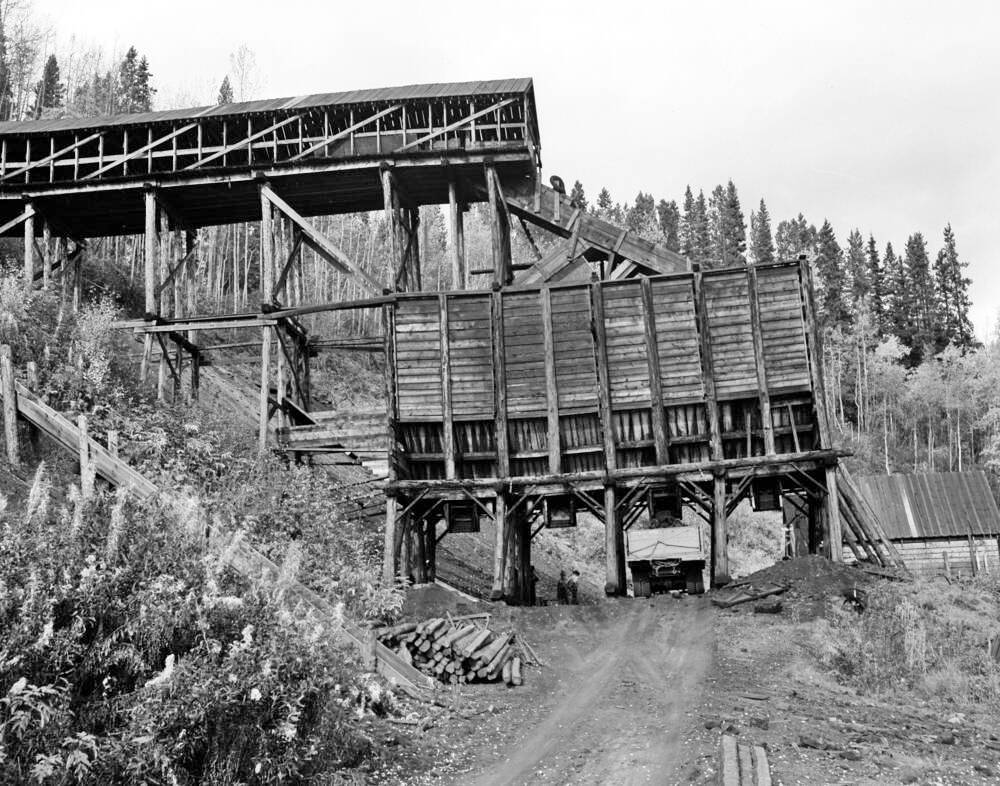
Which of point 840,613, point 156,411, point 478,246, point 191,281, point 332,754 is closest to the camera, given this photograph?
point 332,754

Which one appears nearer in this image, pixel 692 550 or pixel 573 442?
pixel 573 442

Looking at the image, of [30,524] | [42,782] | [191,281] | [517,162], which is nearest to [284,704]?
[42,782]

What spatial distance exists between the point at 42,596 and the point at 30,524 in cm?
118

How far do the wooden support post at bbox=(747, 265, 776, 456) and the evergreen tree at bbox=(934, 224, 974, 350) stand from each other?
64.1 m

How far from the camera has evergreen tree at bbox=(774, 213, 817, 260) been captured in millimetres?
92812

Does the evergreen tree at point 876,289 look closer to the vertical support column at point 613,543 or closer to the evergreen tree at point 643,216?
the evergreen tree at point 643,216

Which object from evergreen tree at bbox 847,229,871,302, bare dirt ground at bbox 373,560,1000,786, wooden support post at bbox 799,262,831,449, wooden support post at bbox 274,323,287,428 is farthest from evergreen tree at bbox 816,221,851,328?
bare dirt ground at bbox 373,560,1000,786

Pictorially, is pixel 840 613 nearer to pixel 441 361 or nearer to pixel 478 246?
pixel 441 361

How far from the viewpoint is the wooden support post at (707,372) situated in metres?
21.2

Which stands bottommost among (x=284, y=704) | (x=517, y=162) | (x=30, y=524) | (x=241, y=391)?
(x=284, y=704)

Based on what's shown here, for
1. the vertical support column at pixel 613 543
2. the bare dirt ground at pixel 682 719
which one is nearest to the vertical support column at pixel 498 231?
the vertical support column at pixel 613 543

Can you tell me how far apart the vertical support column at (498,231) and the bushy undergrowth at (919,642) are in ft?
37.9

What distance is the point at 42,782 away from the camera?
23.9ft

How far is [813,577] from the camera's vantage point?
18.9 metres
